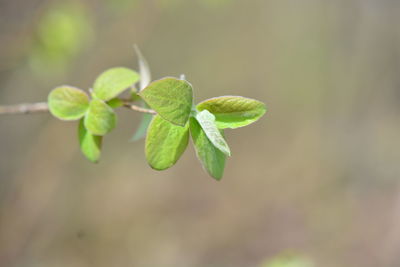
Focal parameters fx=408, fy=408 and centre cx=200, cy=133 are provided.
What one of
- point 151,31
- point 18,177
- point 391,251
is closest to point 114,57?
point 151,31

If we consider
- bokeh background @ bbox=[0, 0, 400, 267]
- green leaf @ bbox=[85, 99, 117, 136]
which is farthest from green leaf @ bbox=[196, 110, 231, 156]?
bokeh background @ bbox=[0, 0, 400, 267]

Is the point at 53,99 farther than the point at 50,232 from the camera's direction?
No

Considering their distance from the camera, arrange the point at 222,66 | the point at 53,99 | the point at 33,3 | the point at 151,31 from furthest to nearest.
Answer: the point at 222,66 < the point at 151,31 < the point at 33,3 < the point at 53,99

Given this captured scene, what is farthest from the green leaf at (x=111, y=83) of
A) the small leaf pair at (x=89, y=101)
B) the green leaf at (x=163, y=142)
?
the green leaf at (x=163, y=142)

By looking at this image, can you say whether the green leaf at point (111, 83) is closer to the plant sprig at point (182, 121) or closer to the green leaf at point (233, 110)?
the plant sprig at point (182, 121)

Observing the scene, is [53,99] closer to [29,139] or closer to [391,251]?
[29,139]

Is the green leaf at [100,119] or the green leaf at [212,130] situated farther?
the green leaf at [100,119]

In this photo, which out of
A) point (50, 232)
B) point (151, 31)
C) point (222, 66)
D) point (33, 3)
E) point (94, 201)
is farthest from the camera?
point (222, 66)
